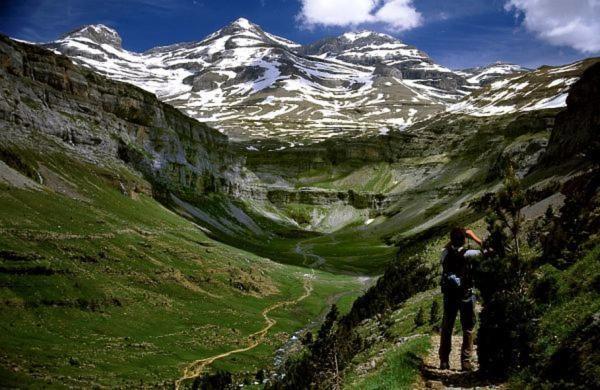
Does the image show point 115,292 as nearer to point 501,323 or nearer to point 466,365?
point 466,365

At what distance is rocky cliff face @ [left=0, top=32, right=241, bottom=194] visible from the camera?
387 feet

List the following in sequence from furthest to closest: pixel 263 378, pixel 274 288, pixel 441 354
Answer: pixel 274 288 < pixel 263 378 < pixel 441 354

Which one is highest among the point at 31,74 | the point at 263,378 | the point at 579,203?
the point at 31,74

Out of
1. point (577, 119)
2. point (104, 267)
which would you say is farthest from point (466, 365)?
point (577, 119)

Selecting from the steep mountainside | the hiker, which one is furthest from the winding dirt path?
the hiker

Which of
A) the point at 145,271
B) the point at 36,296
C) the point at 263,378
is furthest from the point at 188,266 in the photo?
the point at 263,378

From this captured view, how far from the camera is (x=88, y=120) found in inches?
5645

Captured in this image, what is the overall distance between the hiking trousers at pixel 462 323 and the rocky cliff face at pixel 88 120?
4282 inches

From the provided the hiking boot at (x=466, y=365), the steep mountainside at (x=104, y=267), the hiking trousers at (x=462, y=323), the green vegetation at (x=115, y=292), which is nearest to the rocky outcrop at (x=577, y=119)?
the steep mountainside at (x=104, y=267)

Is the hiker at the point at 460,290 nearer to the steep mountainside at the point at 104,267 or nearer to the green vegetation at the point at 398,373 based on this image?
the green vegetation at the point at 398,373

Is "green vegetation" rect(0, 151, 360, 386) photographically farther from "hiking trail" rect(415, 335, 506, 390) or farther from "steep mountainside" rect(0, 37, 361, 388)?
"hiking trail" rect(415, 335, 506, 390)

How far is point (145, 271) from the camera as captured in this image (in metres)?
79.2

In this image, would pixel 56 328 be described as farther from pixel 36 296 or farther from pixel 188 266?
pixel 188 266

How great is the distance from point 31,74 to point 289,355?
118775 mm
